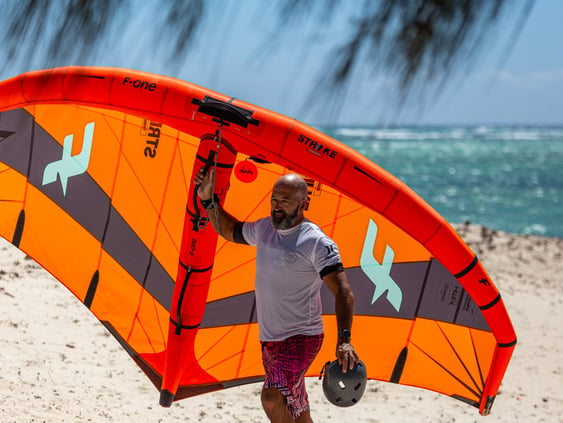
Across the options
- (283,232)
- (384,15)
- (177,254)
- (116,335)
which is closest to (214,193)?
(283,232)

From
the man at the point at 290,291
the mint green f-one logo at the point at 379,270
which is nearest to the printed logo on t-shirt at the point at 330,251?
the man at the point at 290,291

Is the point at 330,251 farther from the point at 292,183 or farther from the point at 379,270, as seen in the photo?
the point at 379,270

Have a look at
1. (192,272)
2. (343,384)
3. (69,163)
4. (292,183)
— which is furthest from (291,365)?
(69,163)

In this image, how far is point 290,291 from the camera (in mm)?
3279

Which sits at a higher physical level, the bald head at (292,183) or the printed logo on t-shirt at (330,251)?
the bald head at (292,183)

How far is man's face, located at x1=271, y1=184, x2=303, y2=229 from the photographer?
3258mm

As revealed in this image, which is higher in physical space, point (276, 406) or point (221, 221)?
point (221, 221)

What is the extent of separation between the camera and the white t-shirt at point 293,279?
3250mm

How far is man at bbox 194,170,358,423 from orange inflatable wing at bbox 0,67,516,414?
868mm

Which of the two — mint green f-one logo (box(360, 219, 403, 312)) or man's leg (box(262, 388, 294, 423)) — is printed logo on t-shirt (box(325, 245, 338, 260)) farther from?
mint green f-one logo (box(360, 219, 403, 312))

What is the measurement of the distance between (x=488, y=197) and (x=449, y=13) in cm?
2903

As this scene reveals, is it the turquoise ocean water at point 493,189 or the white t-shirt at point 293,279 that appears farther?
the turquoise ocean water at point 493,189

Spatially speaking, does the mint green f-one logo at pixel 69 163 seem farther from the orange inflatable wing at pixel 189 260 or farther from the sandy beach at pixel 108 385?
the sandy beach at pixel 108 385

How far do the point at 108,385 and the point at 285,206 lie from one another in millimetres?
2934
